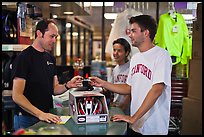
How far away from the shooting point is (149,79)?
7.91ft

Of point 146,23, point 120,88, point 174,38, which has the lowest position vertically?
point 120,88

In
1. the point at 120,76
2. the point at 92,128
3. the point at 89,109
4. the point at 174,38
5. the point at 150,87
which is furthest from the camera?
the point at 174,38

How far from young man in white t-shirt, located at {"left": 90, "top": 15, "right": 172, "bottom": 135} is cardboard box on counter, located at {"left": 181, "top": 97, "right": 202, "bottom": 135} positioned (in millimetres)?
304

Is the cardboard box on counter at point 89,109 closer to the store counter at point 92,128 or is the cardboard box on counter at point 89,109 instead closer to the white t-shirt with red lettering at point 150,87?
the store counter at point 92,128

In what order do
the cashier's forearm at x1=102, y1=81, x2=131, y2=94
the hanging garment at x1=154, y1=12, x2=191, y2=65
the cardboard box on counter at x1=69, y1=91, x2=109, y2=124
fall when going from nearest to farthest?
the cardboard box on counter at x1=69, y1=91, x2=109, y2=124 < the cashier's forearm at x1=102, y1=81, x2=131, y2=94 < the hanging garment at x1=154, y1=12, x2=191, y2=65

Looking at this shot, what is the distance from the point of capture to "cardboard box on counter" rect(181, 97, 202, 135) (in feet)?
8.53

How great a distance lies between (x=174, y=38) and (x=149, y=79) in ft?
7.12

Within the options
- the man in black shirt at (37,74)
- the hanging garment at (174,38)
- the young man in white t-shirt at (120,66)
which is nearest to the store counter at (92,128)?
the man in black shirt at (37,74)

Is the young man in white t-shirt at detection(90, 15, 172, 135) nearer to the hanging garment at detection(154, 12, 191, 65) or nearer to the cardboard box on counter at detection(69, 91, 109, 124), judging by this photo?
the cardboard box on counter at detection(69, 91, 109, 124)

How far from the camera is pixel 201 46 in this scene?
8.71 feet

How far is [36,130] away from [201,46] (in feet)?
5.08

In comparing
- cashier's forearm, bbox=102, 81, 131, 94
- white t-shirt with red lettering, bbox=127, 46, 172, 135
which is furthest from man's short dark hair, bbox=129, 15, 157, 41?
cashier's forearm, bbox=102, 81, 131, 94

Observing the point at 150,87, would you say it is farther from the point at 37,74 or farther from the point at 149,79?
the point at 37,74

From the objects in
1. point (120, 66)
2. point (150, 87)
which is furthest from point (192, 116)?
point (120, 66)
